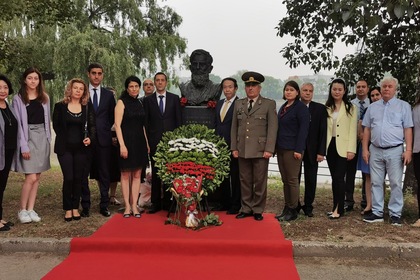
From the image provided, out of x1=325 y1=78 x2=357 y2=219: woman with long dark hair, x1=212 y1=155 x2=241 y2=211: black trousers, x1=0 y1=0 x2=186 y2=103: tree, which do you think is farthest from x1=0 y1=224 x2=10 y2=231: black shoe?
x1=0 y1=0 x2=186 y2=103: tree

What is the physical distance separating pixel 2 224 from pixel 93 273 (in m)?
1.86

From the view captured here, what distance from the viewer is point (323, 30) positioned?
7496 mm

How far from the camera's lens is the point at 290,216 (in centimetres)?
520

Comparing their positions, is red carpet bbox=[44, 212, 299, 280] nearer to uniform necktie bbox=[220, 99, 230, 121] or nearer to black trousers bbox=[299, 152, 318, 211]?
black trousers bbox=[299, 152, 318, 211]

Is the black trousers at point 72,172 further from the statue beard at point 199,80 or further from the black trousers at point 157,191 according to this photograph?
the statue beard at point 199,80

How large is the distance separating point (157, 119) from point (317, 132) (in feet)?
6.96

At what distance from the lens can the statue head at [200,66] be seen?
600 centimetres

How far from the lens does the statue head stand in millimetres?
6000

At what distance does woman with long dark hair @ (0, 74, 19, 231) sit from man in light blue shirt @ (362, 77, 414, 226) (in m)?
4.33

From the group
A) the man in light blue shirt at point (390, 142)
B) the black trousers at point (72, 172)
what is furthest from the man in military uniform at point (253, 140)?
the black trousers at point (72, 172)

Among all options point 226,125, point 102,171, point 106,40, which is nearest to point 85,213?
point 102,171

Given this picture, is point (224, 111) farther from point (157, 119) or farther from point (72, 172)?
point (72, 172)

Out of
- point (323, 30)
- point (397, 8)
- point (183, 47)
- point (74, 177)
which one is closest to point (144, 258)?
point (74, 177)

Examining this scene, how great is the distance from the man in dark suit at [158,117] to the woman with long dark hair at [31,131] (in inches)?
51.3
